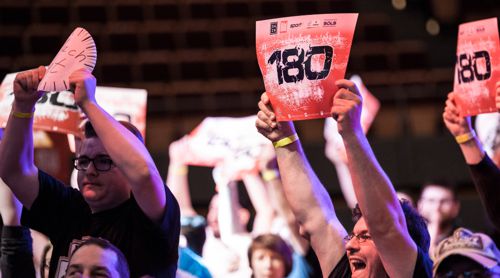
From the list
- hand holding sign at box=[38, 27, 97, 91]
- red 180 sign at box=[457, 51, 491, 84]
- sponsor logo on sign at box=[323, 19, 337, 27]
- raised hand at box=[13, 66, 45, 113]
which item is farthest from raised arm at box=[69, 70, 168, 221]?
red 180 sign at box=[457, 51, 491, 84]

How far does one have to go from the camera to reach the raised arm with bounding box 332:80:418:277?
7.36 ft

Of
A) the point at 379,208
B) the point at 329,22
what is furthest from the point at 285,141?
the point at 379,208

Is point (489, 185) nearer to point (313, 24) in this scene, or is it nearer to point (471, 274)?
point (471, 274)

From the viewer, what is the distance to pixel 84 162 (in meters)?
2.56

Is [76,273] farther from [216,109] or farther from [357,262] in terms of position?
[216,109]

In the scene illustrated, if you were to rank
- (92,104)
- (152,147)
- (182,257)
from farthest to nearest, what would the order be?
(152,147) < (182,257) < (92,104)

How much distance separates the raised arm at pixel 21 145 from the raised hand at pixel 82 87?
22 centimetres

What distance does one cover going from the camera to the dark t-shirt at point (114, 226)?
8.09ft

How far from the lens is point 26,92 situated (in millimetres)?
2662

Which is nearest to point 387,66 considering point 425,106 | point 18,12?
point 425,106

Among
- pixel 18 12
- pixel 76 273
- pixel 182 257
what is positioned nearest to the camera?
pixel 76 273

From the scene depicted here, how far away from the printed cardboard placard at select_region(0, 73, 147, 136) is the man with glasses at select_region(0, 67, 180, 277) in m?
0.60

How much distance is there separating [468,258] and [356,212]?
63 centimetres

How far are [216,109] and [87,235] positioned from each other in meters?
5.48
